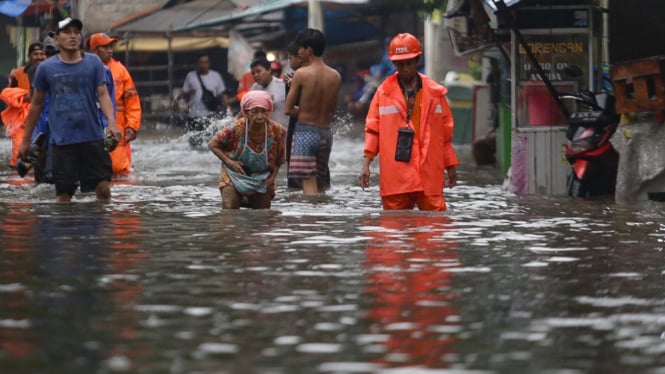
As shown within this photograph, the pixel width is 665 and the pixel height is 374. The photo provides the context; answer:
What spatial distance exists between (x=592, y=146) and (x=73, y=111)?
4740 mm

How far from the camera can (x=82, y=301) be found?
7.57m

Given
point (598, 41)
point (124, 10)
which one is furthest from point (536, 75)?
point (124, 10)

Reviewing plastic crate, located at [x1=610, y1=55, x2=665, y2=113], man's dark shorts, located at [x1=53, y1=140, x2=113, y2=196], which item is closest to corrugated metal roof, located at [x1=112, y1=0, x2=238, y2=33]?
plastic crate, located at [x1=610, y1=55, x2=665, y2=113]

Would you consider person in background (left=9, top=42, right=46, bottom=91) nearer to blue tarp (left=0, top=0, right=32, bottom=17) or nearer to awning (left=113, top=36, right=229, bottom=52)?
awning (left=113, top=36, right=229, bottom=52)

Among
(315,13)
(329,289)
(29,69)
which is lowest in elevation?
(329,289)

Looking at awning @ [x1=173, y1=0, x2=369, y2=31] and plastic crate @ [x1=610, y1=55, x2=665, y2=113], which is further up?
awning @ [x1=173, y1=0, x2=369, y2=31]

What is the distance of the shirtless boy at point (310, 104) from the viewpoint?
13898 mm

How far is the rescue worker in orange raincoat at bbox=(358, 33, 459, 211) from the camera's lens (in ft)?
37.7

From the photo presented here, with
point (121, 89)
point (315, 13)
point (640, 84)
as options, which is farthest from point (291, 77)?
point (315, 13)

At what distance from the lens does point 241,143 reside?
12.3 meters

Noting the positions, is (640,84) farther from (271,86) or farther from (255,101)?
(271,86)

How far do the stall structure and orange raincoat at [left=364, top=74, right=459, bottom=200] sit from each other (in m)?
4.31

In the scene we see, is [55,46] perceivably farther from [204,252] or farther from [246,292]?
[246,292]

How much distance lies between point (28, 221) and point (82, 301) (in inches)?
165
